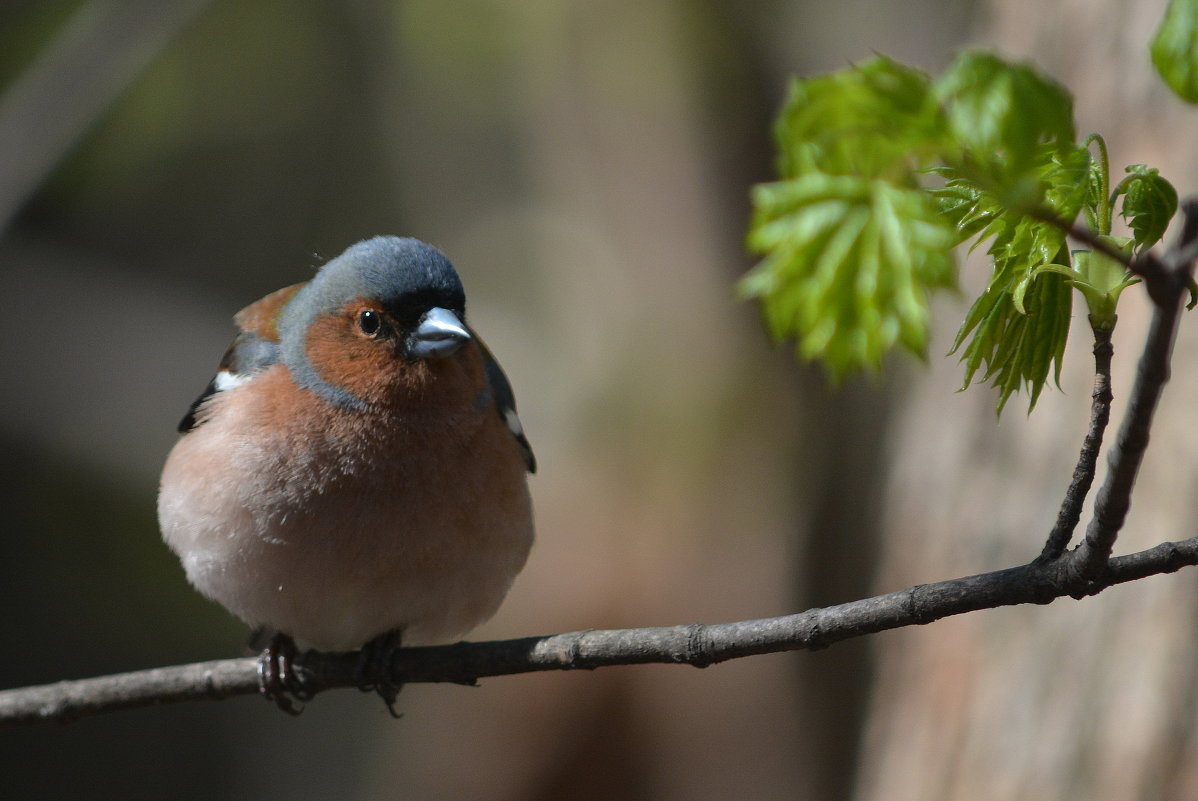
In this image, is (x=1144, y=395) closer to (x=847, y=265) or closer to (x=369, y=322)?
(x=847, y=265)

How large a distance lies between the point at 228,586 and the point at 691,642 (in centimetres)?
191

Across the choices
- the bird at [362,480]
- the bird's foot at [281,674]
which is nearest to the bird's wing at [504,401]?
the bird at [362,480]

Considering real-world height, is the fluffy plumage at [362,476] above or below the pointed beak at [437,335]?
below

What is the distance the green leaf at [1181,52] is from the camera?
5.20 ft

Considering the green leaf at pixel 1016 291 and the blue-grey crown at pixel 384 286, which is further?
the blue-grey crown at pixel 384 286

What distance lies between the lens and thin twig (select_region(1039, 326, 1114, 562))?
173 centimetres

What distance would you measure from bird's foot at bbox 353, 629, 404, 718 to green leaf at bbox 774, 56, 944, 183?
2343 mm

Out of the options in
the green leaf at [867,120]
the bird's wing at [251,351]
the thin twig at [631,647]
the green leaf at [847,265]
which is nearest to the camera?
the green leaf at [867,120]

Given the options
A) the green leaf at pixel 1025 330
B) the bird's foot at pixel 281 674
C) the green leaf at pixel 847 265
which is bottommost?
the bird's foot at pixel 281 674

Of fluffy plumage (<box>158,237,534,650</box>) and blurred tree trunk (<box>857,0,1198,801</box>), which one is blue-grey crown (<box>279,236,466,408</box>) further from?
blurred tree trunk (<box>857,0,1198,801</box>)

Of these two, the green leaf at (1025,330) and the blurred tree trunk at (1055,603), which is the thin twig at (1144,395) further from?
the blurred tree trunk at (1055,603)

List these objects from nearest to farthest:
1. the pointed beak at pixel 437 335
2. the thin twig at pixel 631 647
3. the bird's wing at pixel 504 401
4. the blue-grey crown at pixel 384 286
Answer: the thin twig at pixel 631 647
the pointed beak at pixel 437 335
the blue-grey crown at pixel 384 286
the bird's wing at pixel 504 401

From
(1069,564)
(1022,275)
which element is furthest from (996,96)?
(1069,564)

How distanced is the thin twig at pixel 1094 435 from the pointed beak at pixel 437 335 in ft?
6.53
